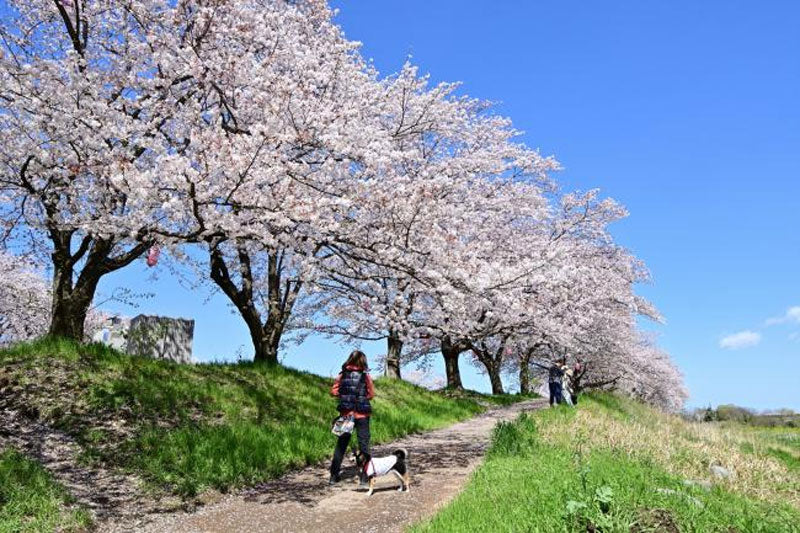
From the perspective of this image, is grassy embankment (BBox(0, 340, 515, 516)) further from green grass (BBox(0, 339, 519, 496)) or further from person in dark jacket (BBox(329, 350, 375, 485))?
person in dark jacket (BBox(329, 350, 375, 485))

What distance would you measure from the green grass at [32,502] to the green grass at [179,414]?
1.17 m

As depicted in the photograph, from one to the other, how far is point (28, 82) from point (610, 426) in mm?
13523

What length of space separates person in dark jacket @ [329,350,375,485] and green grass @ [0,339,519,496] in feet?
4.56

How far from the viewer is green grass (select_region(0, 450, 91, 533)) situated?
6.44 meters

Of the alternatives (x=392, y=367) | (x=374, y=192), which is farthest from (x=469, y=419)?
(x=374, y=192)

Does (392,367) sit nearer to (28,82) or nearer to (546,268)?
(546,268)

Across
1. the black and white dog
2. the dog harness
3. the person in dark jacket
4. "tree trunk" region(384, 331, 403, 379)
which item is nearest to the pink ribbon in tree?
the person in dark jacket

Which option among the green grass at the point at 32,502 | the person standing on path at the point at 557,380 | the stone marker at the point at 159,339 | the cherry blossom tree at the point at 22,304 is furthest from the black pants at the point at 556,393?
the cherry blossom tree at the point at 22,304

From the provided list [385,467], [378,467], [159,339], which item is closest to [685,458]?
[385,467]

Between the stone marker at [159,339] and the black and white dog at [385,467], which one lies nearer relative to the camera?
the black and white dog at [385,467]

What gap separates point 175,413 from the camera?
34.8ft

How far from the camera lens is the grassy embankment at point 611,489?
5152 mm

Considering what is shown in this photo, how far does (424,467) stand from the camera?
10078 mm

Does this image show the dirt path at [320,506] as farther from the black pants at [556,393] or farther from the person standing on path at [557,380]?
the black pants at [556,393]
